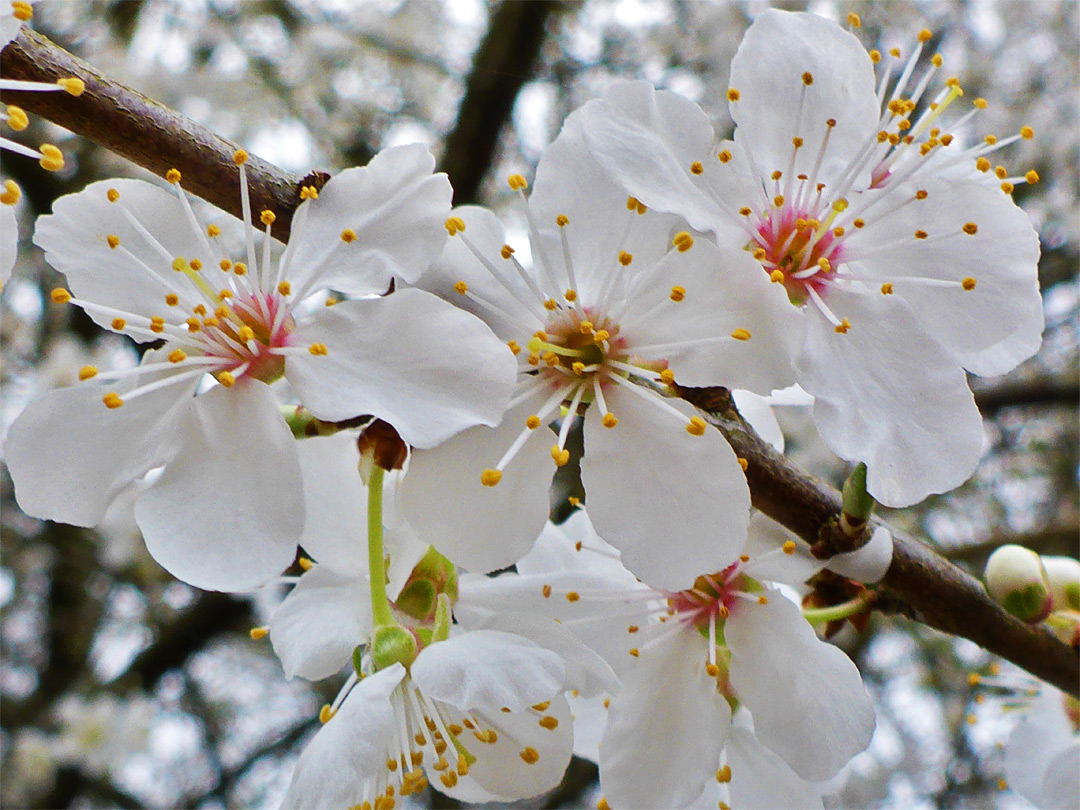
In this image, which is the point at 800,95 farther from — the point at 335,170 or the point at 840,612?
the point at 335,170

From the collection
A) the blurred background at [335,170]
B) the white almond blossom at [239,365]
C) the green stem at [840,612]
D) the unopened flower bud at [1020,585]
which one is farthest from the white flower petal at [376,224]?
the blurred background at [335,170]

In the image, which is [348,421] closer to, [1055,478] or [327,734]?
[327,734]

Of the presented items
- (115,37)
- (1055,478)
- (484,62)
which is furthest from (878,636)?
(115,37)

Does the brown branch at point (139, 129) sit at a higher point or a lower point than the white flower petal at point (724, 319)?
lower

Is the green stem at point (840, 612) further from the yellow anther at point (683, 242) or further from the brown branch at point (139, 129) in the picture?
the brown branch at point (139, 129)

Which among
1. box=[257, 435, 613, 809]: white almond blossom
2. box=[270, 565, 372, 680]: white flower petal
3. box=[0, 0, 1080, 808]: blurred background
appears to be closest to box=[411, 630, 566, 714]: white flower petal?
box=[257, 435, 613, 809]: white almond blossom

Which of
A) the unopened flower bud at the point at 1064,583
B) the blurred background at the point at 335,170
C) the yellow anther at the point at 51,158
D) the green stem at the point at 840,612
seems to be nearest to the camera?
the yellow anther at the point at 51,158

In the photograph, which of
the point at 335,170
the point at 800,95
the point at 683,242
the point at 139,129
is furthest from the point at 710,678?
the point at 335,170
